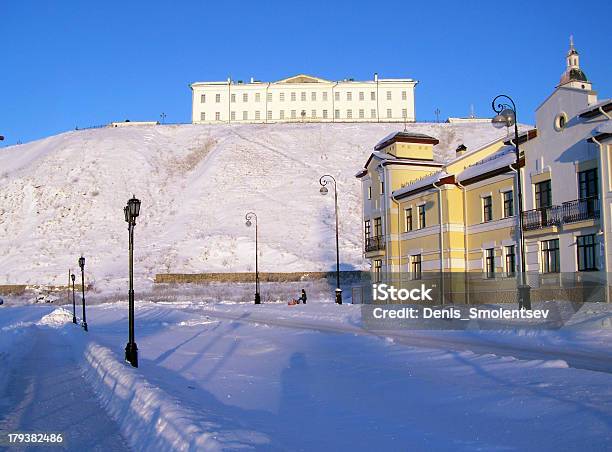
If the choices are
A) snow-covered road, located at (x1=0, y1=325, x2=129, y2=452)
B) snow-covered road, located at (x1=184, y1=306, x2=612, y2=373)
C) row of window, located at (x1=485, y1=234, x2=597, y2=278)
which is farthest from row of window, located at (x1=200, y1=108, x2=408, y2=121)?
snow-covered road, located at (x1=0, y1=325, x2=129, y2=452)

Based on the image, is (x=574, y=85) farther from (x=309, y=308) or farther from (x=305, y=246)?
(x=305, y=246)

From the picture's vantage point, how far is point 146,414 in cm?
860

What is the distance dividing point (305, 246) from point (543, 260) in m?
52.8

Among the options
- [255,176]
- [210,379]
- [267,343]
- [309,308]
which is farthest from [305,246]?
[210,379]

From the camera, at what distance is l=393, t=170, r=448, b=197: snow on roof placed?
36.7 m

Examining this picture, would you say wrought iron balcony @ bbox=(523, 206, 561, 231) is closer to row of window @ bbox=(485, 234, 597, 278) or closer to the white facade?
row of window @ bbox=(485, 234, 597, 278)

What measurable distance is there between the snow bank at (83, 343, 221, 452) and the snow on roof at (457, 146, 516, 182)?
79.5ft

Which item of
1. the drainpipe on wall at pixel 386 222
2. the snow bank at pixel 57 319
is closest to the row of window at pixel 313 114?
the drainpipe on wall at pixel 386 222

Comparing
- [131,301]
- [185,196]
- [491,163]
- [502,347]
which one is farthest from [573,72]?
[185,196]

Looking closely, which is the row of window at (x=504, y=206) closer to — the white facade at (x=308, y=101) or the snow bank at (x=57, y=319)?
the snow bank at (x=57, y=319)

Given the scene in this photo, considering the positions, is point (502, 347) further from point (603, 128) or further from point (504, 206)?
point (504, 206)

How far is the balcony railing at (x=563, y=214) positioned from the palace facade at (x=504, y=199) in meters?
0.05

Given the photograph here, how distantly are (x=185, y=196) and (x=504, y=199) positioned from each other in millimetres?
73018

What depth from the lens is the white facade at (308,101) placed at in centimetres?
12481
